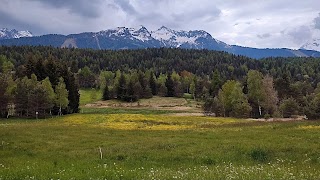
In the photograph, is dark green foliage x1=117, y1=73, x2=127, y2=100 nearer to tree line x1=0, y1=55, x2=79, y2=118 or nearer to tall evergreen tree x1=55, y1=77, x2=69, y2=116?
tree line x1=0, y1=55, x2=79, y2=118

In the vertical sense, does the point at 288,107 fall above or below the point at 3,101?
below

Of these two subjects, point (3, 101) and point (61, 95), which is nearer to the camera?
point (3, 101)

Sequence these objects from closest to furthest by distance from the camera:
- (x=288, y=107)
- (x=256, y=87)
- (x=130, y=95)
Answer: (x=256, y=87) < (x=288, y=107) < (x=130, y=95)

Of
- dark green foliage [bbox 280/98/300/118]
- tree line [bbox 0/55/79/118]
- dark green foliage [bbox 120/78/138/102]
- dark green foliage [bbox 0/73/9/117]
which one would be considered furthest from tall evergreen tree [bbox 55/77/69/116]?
dark green foliage [bbox 120/78/138/102]

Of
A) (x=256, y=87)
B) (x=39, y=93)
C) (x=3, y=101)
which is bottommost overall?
(x=3, y=101)

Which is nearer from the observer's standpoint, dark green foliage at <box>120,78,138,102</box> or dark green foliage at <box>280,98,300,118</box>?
dark green foliage at <box>280,98,300,118</box>

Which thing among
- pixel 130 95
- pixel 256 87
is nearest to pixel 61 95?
pixel 256 87

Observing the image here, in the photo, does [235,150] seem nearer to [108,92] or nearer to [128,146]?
[128,146]

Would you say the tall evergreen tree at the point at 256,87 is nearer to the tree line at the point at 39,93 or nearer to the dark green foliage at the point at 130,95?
the tree line at the point at 39,93

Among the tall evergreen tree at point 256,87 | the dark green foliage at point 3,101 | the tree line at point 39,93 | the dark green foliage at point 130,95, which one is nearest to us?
the dark green foliage at point 3,101

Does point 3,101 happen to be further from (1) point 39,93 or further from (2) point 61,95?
(2) point 61,95

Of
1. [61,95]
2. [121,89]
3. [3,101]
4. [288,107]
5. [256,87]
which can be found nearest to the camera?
[3,101]

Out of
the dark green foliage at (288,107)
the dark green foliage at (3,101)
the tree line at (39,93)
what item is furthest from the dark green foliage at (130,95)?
the dark green foliage at (288,107)

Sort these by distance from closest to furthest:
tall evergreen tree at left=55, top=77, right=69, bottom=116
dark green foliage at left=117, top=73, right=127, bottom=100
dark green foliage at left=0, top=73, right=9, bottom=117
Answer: dark green foliage at left=0, top=73, right=9, bottom=117 → tall evergreen tree at left=55, top=77, right=69, bottom=116 → dark green foliage at left=117, top=73, right=127, bottom=100
